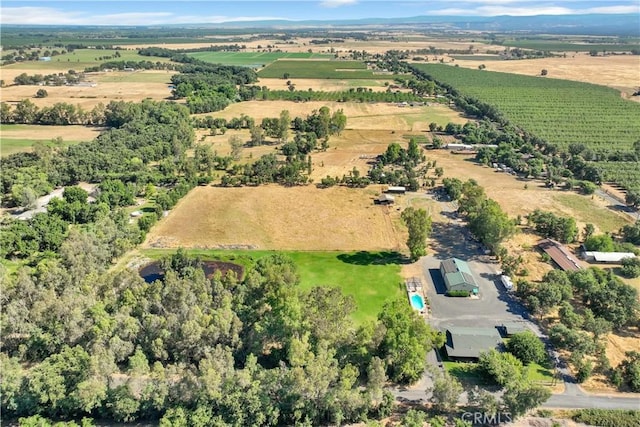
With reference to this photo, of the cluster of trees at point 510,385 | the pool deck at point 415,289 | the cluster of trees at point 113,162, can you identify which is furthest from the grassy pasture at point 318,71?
the cluster of trees at point 510,385

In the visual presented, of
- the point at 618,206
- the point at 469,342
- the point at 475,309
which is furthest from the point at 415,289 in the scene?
the point at 618,206

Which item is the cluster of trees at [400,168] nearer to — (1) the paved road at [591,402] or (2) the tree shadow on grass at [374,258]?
(2) the tree shadow on grass at [374,258]

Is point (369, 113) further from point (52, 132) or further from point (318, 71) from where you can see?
point (318, 71)

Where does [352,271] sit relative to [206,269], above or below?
below

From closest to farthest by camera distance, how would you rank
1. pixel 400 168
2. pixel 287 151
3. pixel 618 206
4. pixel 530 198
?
pixel 618 206 → pixel 530 198 → pixel 400 168 → pixel 287 151

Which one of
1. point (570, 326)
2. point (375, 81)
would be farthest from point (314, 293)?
point (375, 81)

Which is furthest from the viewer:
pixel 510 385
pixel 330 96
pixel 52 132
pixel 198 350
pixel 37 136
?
Result: pixel 330 96

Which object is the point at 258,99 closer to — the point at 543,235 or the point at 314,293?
the point at 543,235
